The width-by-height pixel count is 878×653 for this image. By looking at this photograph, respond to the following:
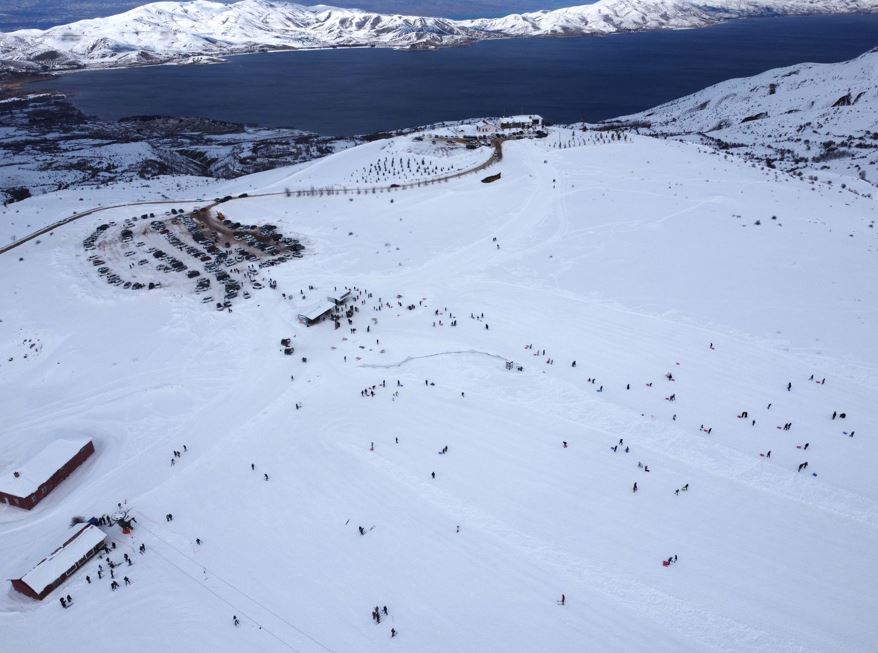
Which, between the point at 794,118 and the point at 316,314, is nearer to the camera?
the point at 316,314

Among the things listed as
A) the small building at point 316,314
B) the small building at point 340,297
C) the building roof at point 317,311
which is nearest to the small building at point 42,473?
the small building at point 316,314

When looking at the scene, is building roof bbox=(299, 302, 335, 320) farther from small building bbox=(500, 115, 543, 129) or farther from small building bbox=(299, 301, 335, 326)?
small building bbox=(500, 115, 543, 129)

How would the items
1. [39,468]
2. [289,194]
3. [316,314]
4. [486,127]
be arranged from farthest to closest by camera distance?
[486,127], [289,194], [316,314], [39,468]

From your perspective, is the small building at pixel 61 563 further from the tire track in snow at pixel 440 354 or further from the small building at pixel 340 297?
the small building at pixel 340 297

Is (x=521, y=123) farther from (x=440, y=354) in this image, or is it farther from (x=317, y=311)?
(x=440, y=354)

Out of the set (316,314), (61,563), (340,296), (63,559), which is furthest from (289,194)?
(61,563)
